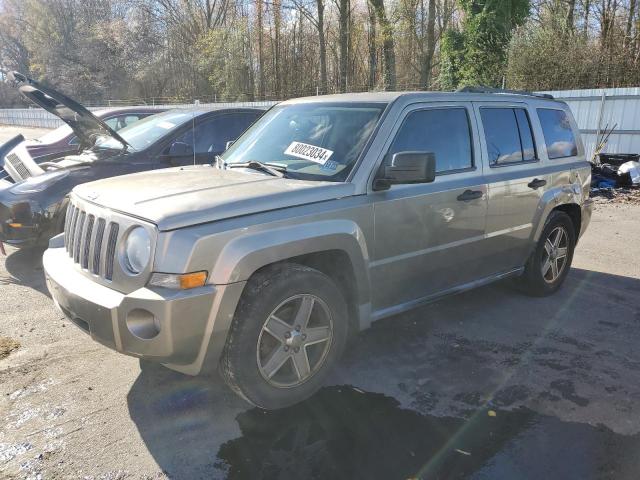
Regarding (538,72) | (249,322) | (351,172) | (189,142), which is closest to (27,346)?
(249,322)

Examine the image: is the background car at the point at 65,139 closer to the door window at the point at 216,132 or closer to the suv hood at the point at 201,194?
the door window at the point at 216,132

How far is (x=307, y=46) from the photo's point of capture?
115 feet

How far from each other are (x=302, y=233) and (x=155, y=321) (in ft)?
3.16

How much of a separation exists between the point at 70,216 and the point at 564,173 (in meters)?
4.42

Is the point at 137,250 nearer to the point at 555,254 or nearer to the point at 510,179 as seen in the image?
the point at 510,179

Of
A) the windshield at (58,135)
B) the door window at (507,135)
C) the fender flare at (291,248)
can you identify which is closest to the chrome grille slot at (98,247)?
the fender flare at (291,248)

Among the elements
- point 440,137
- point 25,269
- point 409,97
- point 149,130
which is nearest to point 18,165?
point 25,269

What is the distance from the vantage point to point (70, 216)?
3611 millimetres

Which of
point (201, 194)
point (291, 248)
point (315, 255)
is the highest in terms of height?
point (201, 194)

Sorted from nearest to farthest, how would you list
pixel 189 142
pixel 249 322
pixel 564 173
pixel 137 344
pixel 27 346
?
pixel 137 344
pixel 249 322
pixel 27 346
pixel 564 173
pixel 189 142

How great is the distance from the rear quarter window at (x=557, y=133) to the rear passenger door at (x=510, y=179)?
237mm

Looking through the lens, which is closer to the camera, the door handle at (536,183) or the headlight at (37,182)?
the door handle at (536,183)

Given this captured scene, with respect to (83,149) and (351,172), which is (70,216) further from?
(83,149)

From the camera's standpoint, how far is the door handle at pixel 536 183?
188 inches
